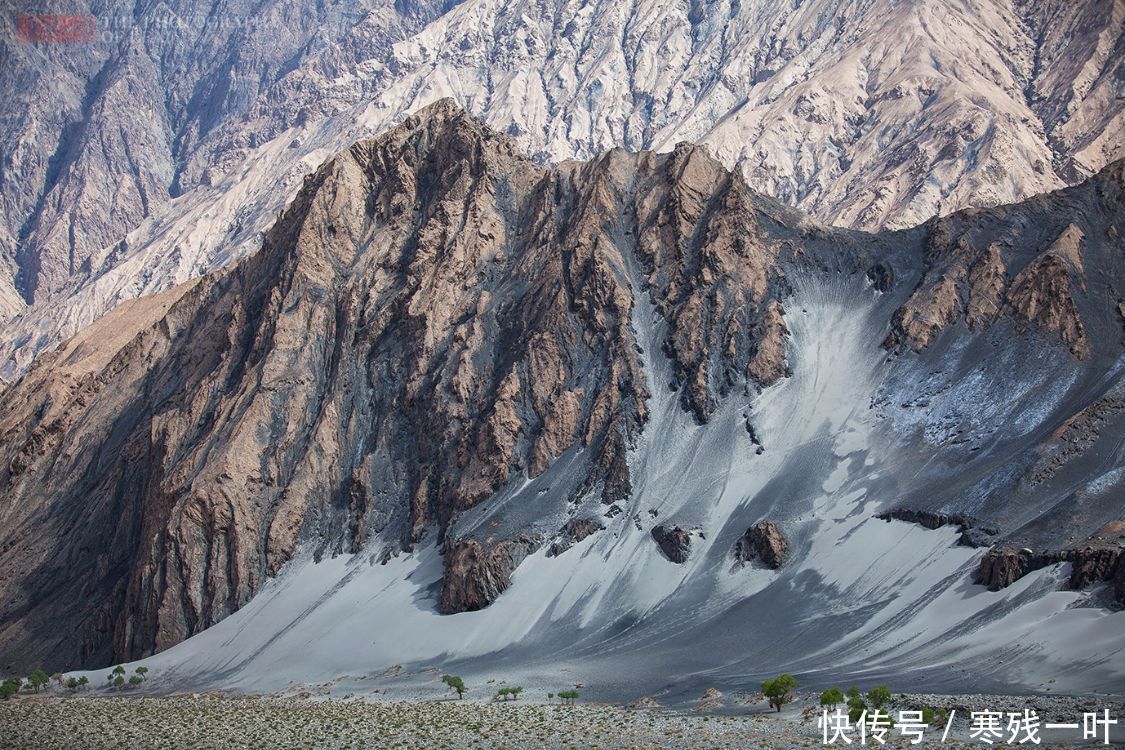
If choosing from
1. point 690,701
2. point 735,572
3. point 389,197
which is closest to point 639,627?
point 735,572

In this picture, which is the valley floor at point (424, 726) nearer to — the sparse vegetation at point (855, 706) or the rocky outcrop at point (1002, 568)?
the sparse vegetation at point (855, 706)

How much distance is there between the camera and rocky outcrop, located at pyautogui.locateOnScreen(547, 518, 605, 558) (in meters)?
97.9

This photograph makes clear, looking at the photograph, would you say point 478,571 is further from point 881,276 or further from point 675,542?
point 881,276

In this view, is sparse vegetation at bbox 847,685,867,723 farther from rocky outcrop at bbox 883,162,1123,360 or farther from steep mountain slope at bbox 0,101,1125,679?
rocky outcrop at bbox 883,162,1123,360

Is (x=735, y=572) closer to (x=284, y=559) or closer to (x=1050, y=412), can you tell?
(x=1050, y=412)

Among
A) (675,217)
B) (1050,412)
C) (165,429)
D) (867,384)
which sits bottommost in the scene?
(1050,412)

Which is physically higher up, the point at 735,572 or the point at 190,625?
the point at 190,625

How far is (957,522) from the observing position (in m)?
84.9

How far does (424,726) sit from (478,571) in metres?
34.0

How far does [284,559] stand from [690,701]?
50.0 meters

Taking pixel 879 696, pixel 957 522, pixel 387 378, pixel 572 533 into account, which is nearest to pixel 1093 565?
pixel 957 522

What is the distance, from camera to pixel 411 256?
12638 centimetres

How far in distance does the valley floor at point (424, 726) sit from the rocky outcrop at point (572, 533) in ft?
83.2

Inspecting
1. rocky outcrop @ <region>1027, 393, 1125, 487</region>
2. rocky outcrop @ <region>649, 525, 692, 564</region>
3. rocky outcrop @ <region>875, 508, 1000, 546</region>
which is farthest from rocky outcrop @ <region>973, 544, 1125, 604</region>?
rocky outcrop @ <region>649, 525, 692, 564</region>
